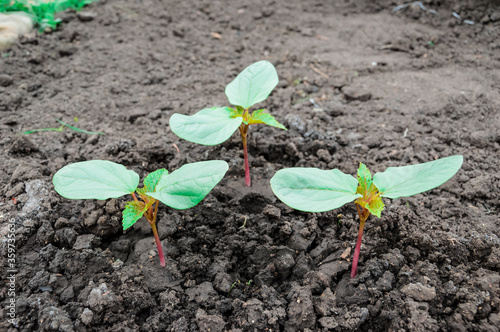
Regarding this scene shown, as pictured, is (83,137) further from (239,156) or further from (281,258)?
(281,258)

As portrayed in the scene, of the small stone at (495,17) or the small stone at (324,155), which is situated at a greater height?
the small stone at (495,17)

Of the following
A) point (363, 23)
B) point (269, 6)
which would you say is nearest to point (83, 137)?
point (269, 6)

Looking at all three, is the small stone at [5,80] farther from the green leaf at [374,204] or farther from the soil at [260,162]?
the green leaf at [374,204]

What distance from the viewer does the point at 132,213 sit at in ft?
4.32

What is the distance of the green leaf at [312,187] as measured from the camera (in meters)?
1.14

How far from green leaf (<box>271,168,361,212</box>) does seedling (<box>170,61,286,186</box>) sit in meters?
0.26

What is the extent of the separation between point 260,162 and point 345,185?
77 cm

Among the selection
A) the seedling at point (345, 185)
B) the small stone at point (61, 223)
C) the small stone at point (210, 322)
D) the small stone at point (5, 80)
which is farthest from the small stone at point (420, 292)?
the small stone at point (5, 80)

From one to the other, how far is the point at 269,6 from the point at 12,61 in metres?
2.35

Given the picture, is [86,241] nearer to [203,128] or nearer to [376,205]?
[203,128]

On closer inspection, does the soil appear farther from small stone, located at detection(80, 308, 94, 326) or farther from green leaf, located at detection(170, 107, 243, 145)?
green leaf, located at detection(170, 107, 243, 145)

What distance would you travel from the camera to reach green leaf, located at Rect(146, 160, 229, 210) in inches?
46.2

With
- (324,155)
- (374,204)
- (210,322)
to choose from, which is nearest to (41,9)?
(324,155)

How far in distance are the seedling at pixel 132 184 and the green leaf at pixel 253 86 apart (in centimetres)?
42
